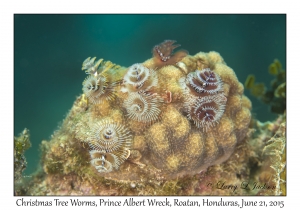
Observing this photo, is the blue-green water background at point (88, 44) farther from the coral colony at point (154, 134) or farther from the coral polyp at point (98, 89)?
the coral polyp at point (98, 89)

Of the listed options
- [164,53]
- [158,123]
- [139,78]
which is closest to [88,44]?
[164,53]

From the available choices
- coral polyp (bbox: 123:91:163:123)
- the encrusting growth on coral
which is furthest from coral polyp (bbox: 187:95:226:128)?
the encrusting growth on coral

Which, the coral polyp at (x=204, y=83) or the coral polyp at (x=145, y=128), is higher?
the coral polyp at (x=204, y=83)

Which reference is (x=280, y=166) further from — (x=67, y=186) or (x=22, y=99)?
(x=22, y=99)

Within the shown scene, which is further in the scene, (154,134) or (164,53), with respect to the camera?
(164,53)

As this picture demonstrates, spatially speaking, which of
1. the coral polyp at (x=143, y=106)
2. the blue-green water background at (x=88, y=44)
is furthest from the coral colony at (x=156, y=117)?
the blue-green water background at (x=88, y=44)

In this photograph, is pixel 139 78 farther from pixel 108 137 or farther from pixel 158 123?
pixel 108 137

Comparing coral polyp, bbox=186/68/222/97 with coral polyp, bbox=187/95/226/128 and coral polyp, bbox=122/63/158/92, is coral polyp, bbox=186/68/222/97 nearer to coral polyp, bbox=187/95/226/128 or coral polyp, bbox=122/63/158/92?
coral polyp, bbox=187/95/226/128
